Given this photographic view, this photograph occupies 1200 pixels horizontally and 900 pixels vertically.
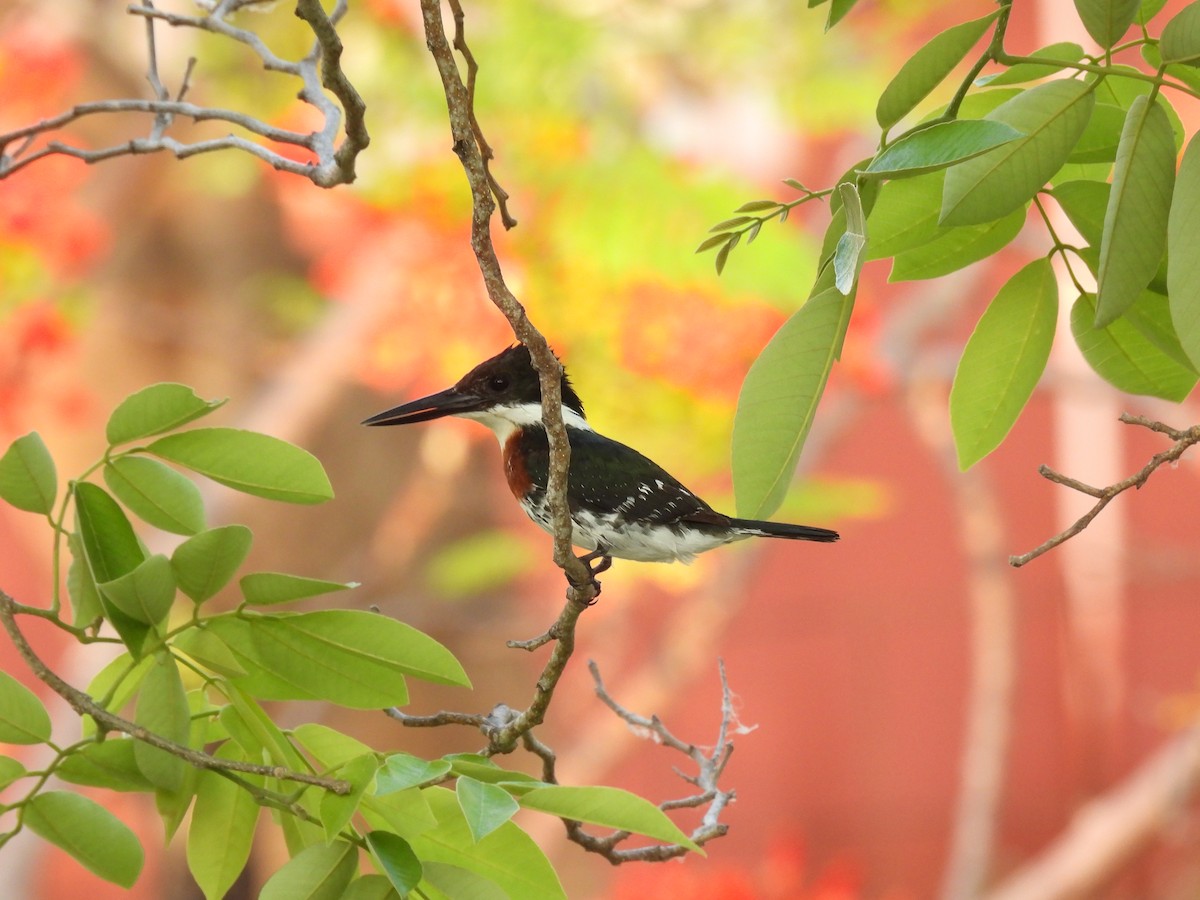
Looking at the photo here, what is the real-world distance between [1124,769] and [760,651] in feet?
2.97

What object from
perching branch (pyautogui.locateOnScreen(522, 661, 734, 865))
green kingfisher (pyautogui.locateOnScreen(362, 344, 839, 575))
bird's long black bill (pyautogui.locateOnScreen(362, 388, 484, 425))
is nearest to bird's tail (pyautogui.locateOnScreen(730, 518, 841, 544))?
green kingfisher (pyautogui.locateOnScreen(362, 344, 839, 575))

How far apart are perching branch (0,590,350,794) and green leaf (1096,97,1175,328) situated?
14.9 inches

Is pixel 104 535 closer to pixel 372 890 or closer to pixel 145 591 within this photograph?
pixel 145 591

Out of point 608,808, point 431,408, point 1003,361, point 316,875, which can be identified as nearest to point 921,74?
point 1003,361

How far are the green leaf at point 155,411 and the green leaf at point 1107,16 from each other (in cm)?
43

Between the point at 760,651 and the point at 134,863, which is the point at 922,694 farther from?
the point at 134,863

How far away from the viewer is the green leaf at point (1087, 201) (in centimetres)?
60

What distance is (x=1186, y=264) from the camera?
1.54 ft

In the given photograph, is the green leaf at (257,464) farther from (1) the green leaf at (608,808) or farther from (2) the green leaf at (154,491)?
(1) the green leaf at (608,808)

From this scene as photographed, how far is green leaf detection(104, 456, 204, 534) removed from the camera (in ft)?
2.23

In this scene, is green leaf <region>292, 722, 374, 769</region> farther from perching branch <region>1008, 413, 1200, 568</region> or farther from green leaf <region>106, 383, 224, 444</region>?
perching branch <region>1008, 413, 1200, 568</region>

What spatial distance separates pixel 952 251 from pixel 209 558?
41 centimetres

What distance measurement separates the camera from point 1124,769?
2994mm

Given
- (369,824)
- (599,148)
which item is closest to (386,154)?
(599,148)
